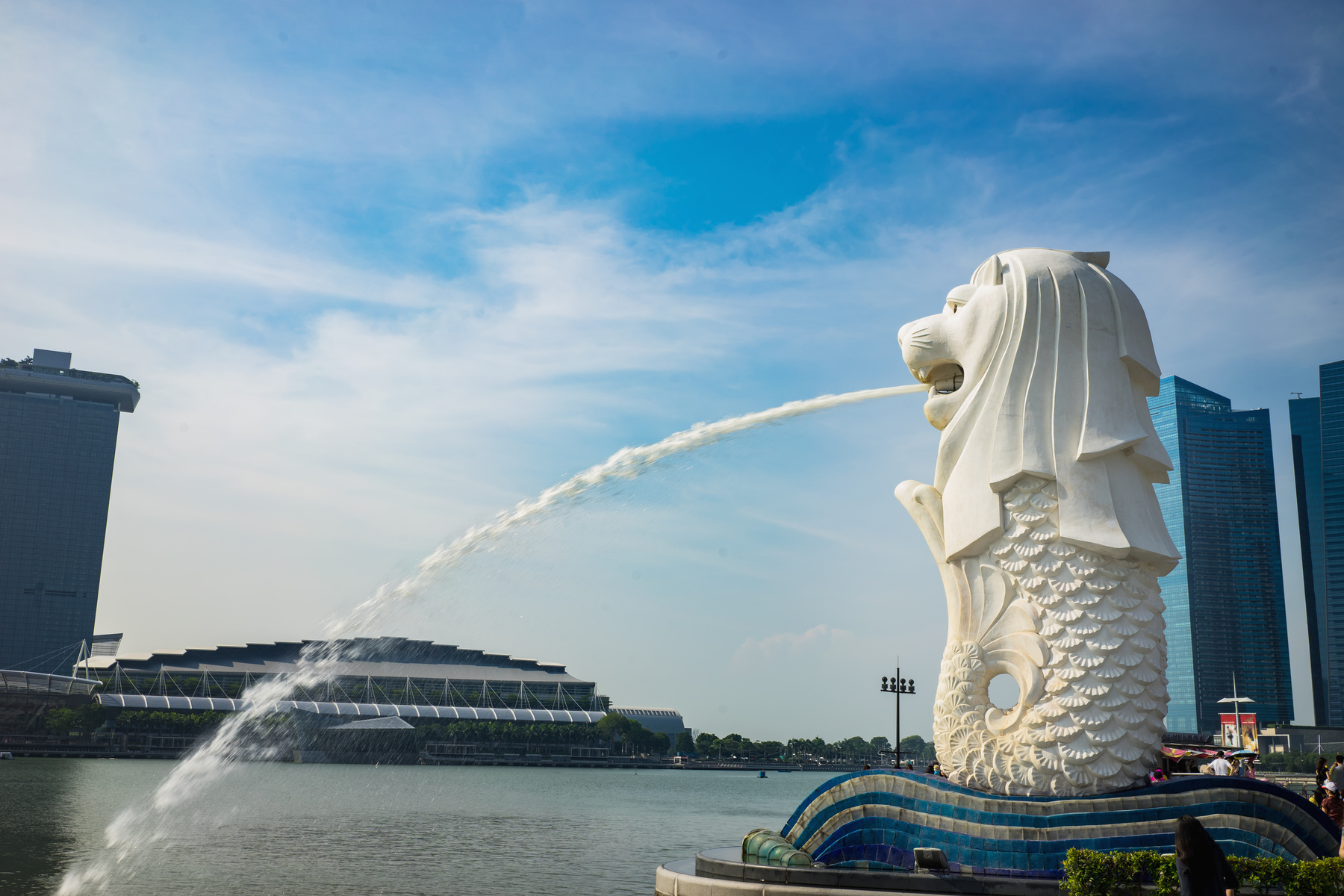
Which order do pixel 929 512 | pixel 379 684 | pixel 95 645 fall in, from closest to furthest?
pixel 929 512
pixel 379 684
pixel 95 645

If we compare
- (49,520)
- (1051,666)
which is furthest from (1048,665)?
(49,520)

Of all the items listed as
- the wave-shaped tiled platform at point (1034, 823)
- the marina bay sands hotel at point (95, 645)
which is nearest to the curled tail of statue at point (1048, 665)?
the wave-shaped tiled platform at point (1034, 823)

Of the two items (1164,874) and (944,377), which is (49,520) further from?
(1164,874)

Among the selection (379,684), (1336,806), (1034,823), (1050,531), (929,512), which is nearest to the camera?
(1034,823)

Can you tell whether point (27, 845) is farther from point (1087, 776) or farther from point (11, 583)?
point (11, 583)

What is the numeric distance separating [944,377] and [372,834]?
73.6ft

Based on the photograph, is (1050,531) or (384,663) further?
(384,663)

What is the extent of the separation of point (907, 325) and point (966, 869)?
8.18 m

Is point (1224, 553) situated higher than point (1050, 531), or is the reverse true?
point (1224, 553)

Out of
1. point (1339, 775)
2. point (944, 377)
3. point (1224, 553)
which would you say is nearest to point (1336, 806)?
point (1339, 775)

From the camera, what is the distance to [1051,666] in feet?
47.1

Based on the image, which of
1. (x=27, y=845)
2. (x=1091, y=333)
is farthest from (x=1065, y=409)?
(x=27, y=845)

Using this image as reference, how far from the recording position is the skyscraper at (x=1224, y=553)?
126688 mm

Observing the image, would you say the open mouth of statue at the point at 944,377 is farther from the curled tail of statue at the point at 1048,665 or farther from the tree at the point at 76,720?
the tree at the point at 76,720
